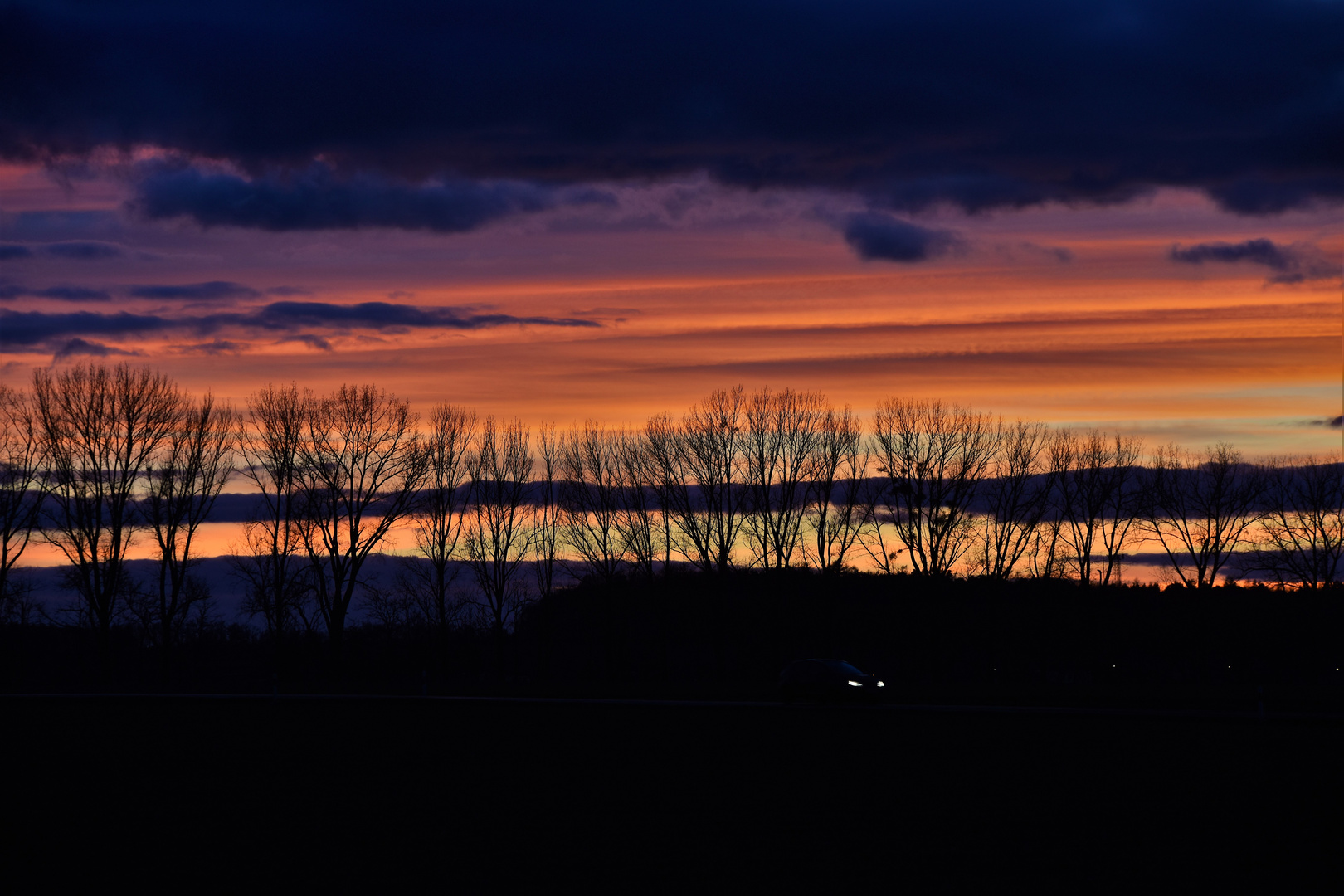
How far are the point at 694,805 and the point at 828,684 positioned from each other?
67.7 ft

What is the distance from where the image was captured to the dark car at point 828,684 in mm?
37094

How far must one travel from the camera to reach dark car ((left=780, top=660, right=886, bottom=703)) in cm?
3709

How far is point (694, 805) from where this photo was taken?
57.0ft

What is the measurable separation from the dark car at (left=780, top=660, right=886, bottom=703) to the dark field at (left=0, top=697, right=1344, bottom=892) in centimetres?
648

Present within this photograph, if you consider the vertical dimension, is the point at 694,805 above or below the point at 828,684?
above

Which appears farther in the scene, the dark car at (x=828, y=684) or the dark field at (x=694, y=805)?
the dark car at (x=828, y=684)

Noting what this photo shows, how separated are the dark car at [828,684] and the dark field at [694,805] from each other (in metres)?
6.48

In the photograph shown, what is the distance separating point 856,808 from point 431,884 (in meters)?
6.80

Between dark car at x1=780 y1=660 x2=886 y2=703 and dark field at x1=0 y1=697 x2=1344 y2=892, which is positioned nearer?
dark field at x1=0 y1=697 x2=1344 y2=892

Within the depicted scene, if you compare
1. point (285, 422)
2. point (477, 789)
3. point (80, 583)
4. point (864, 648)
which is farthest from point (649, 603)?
point (477, 789)

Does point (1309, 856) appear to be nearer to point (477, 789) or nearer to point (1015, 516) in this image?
point (477, 789)

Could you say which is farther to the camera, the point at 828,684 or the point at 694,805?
the point at 828,684

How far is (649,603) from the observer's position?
70938 millimetres

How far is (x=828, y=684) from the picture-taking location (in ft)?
123
